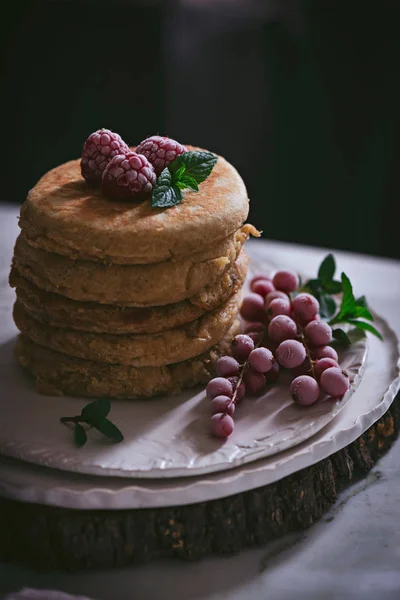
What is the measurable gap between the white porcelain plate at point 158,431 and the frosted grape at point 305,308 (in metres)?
0.22

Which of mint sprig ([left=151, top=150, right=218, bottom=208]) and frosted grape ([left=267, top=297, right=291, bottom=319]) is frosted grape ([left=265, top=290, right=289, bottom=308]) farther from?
mint sprig ([left=151, top=150, right=218, bottom=208])

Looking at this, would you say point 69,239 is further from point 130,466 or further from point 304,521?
point 304,521

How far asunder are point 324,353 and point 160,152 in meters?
0.77

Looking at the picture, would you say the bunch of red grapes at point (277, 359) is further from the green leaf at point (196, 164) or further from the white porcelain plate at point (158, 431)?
the green leaf at point (196, 164)

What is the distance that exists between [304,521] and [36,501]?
0.69 metres

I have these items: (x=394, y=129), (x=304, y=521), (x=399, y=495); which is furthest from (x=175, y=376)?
(x=394, y=129)

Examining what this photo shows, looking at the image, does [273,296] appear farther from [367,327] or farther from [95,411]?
[95,411]

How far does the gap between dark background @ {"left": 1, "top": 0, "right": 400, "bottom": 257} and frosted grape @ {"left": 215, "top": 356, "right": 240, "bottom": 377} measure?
3140 millimetres

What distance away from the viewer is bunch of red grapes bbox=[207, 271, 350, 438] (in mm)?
2100

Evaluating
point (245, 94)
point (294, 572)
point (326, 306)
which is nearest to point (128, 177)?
point (326, 306)

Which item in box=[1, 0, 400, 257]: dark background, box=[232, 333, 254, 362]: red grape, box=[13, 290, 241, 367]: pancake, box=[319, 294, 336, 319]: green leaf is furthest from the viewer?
box=[1, 0, 400, 257]: dark background

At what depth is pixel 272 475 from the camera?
1909 mm

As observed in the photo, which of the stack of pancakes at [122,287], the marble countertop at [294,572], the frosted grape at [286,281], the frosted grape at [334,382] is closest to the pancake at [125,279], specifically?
the stack of pancakes at [122,287]

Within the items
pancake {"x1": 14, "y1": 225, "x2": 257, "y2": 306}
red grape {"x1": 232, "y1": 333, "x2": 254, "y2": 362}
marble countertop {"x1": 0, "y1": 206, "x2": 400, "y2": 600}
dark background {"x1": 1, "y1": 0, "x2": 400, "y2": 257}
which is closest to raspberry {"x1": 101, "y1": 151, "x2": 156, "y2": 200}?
pancake {"x1": 14, "y1": 225, "x2": 257, "y2": 306}
